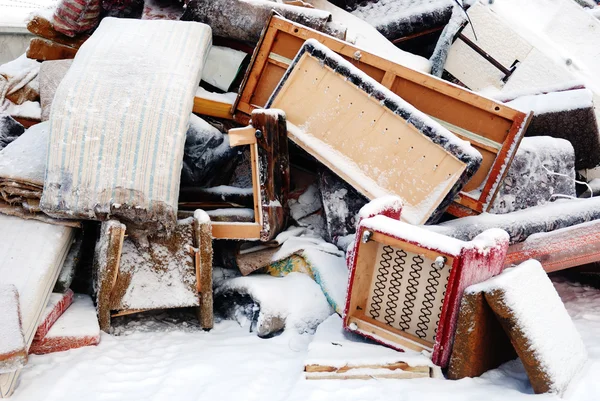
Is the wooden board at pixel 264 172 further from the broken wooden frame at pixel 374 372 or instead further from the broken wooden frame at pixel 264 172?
the broken wooden frame at pixel 374 372

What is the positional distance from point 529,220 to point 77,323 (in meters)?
2.47

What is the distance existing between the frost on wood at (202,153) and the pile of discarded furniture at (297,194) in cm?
1

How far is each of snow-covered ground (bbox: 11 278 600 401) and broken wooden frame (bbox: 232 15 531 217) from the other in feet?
2.84

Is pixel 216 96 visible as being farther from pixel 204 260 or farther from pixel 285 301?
pixel 285 301

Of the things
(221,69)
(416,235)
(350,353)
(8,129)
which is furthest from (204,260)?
(8,129)

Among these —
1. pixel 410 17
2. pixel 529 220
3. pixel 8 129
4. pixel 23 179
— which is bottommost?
pixel 8 129

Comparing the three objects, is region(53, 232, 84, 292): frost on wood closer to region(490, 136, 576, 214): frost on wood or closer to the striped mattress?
the striped mattress

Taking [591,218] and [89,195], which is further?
[591,218]

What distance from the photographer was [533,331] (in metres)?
2.31

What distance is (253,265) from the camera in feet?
11.3

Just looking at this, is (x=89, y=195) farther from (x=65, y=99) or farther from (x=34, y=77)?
(x=34, y=77)

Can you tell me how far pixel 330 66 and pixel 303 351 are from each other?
1.57m

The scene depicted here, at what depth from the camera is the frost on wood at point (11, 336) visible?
2.32m

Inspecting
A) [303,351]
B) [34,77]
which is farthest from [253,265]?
[34,77]
